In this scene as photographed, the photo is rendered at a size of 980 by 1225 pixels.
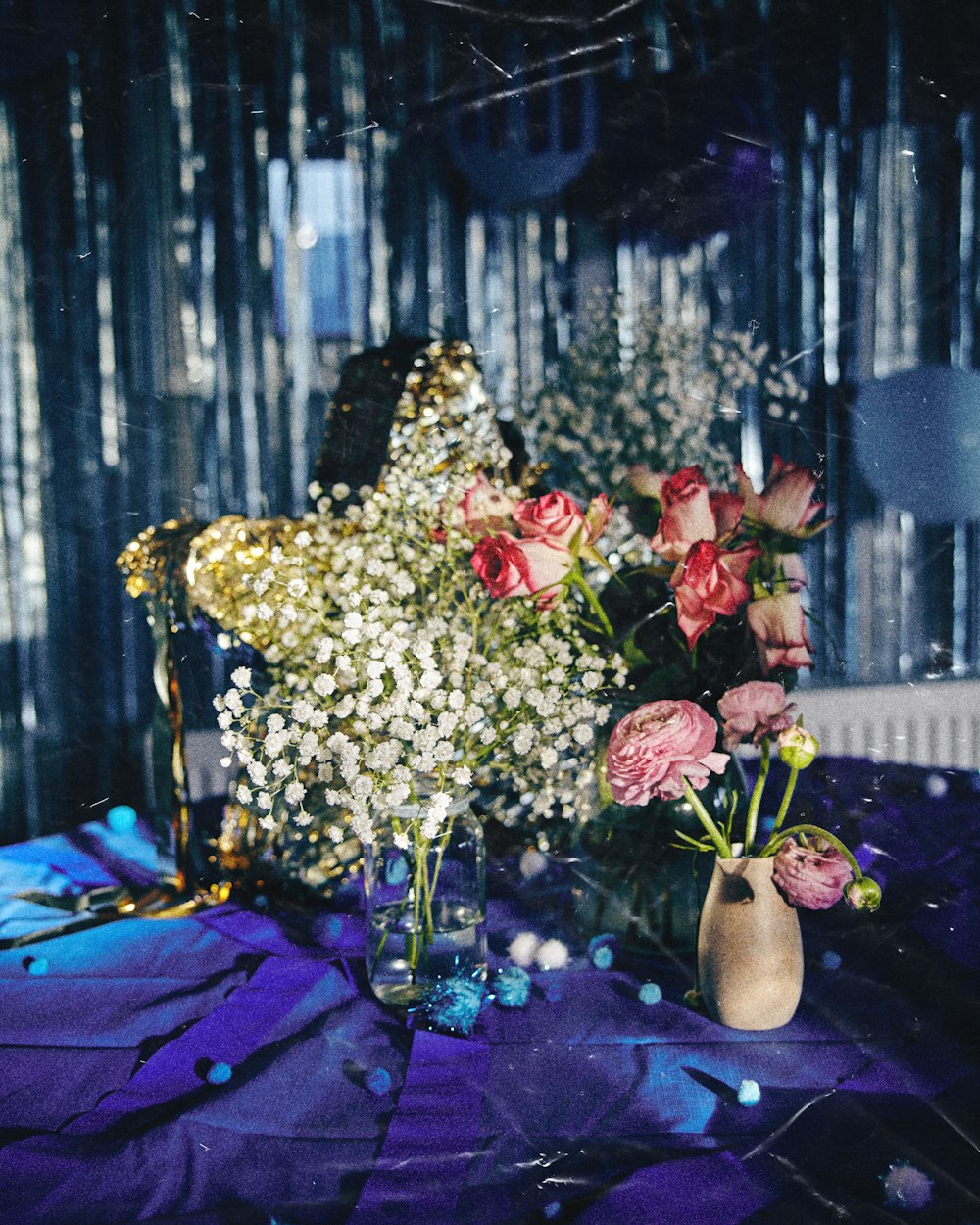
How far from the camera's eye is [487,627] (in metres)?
0.97

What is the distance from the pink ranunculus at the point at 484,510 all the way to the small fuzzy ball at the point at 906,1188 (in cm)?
61

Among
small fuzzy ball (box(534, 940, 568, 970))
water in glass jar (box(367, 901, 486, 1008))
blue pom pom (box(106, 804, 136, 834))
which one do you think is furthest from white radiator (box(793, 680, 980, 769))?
blue pom pom (box(106, 804, 136, 834))

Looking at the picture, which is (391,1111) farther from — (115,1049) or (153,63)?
(153,63)

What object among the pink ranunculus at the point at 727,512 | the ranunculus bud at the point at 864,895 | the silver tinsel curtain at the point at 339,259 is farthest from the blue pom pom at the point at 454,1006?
the silver tinsel curtain at the point at 339,259

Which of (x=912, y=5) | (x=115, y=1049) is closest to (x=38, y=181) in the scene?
(x=912, y=5)

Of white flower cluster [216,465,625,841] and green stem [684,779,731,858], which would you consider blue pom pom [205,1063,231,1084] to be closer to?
white flower cluster [216,465,625,841]

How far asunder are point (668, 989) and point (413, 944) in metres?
0.26

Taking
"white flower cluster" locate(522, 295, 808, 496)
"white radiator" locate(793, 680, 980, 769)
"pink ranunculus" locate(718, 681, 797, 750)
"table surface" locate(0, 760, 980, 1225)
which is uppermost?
"white flower cluster" locate(522, 295, 808, 496)

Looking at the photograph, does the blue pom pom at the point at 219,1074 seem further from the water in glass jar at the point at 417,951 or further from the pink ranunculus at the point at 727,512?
the pink ranunculus at the point at 727,512

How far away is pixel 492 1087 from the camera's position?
30.9 inches

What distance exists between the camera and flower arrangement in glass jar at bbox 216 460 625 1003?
80cm

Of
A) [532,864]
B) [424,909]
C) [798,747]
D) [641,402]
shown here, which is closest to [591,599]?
[798,747]

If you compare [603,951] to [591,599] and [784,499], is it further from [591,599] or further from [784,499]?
[784,499]

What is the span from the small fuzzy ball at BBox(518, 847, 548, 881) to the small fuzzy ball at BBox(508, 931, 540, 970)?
6.5 inches
